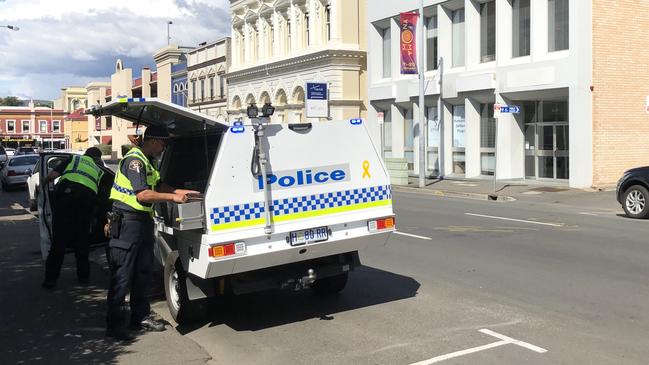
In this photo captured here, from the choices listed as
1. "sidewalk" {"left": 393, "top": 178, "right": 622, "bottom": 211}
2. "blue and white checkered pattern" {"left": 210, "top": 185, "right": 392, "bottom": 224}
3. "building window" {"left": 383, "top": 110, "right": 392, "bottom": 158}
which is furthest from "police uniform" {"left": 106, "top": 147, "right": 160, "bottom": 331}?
"building window" {"left": 383, "top": 110, "right": 392, "bottom": 158}

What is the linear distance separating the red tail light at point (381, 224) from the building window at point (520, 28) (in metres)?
19.8

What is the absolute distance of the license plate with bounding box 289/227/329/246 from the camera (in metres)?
5.95

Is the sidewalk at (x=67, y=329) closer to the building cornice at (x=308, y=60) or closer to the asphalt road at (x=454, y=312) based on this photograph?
the asphalt road at (x=454, y=312)

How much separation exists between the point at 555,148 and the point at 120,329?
2089 centimetres

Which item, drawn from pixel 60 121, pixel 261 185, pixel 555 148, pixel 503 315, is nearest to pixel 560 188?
pixel 555 148

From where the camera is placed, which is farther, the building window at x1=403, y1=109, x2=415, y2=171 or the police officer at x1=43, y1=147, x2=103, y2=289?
the building window at x1=403, y1=109, x2=415, y2=171

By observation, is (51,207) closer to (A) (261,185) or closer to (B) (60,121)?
(A) (261,185)

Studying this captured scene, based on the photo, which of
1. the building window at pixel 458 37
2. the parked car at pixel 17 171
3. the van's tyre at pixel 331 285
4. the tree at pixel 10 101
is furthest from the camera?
the tree at pixel 10 101

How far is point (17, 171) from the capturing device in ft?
87.7

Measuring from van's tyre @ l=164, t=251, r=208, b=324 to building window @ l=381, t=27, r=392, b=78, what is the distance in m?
27.1

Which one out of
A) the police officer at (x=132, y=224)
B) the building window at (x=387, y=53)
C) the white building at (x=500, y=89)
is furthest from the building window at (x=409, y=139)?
the police officer at (x=132, y=224)

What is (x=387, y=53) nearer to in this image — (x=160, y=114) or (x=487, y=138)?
(x=487, y=138)

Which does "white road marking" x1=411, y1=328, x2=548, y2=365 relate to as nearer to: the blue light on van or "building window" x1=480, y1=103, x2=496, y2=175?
the blue light on van

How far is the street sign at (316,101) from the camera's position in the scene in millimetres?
29844
